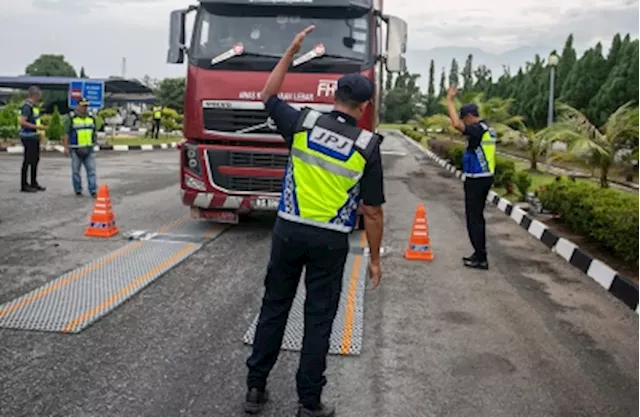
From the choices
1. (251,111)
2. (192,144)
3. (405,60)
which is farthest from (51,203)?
(405,60)

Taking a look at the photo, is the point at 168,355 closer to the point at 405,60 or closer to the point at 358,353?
the point at 358,353

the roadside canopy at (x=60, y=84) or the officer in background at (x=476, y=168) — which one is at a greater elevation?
the roadside canopy at (x=60, y=84)

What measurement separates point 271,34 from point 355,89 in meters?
4.72

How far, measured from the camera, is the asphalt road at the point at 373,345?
11.9 feet

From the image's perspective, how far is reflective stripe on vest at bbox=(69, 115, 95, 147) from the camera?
10.7m

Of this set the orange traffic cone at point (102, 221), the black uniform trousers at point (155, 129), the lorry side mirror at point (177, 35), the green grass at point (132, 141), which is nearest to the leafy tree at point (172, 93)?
the black uniform trousers at point (155, 129)

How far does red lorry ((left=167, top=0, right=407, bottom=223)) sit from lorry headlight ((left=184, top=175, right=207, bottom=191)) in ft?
0.04

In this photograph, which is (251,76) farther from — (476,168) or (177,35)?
(476,168)

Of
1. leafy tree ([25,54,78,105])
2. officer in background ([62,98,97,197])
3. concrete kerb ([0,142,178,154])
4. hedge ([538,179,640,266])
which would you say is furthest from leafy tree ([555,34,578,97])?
leafy tree ([25,54,78,105])

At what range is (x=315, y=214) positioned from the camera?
11.0 ft

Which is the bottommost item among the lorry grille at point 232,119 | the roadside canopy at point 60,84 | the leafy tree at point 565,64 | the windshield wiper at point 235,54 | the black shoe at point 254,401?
the black shoe at point 254,401

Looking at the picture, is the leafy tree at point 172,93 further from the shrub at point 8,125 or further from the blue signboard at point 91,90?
the shrub at point 8,125

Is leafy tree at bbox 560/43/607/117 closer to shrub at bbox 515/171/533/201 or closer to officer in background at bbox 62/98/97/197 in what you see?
shrub at bbox 515/171/533/201

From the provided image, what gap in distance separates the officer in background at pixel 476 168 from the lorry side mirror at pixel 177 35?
329cm
